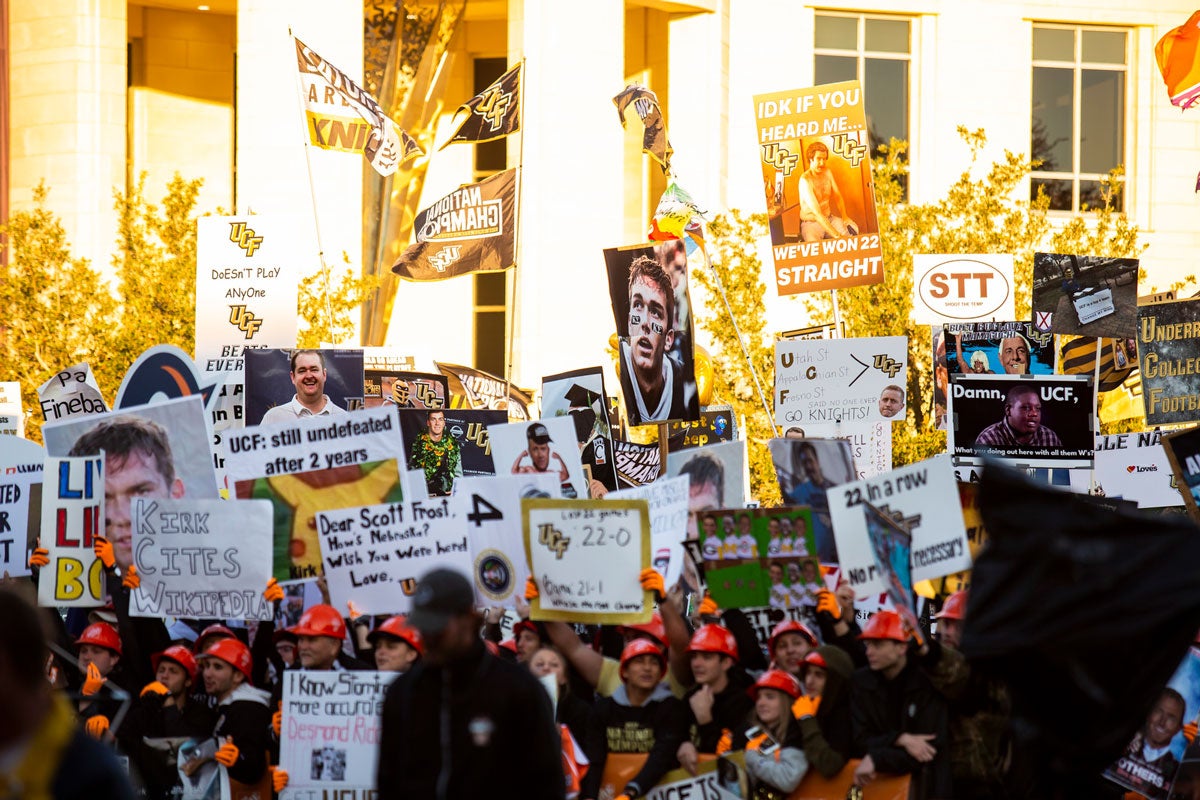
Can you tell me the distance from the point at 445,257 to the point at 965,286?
5921 millimetres

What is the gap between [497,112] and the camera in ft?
72.6

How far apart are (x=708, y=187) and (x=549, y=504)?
2127 cm

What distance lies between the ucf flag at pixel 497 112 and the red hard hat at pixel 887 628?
47.3ft

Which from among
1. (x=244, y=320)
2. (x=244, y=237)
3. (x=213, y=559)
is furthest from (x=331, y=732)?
(x=244, y=237)

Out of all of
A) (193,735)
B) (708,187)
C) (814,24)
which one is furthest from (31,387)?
(193,735)

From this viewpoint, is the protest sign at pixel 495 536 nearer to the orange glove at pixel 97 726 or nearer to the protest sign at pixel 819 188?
the orange glove at pixel 97 726

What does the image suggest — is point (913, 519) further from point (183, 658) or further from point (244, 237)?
point (244, 237)

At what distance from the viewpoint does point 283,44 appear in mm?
27562

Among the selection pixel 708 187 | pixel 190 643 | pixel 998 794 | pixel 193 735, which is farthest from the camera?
pixel 708 187

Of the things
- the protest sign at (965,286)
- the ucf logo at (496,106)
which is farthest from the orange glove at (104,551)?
the ucf logo at (496,106)

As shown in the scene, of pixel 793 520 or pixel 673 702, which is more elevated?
pixel 793 520

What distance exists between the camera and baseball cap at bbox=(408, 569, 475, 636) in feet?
17.2

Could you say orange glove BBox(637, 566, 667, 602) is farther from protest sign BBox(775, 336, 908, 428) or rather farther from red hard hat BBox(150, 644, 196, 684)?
protest sign BBox(775, 336, 908, 428)

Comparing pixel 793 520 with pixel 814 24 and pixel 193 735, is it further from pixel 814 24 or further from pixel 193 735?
pixel 814 24
